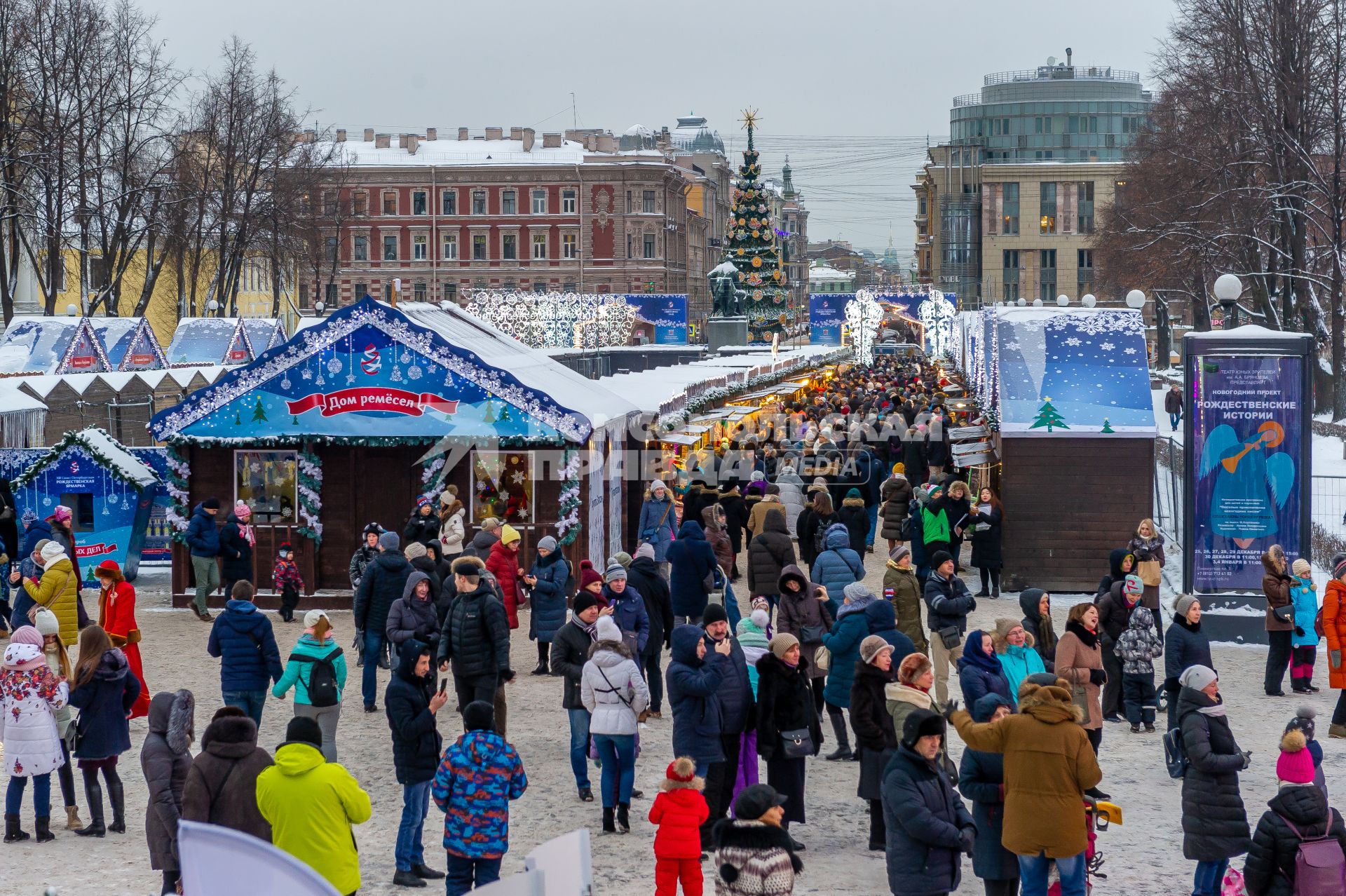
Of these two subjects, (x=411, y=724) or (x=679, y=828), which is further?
(x=411, y=724)

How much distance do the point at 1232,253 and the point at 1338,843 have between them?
36027mm

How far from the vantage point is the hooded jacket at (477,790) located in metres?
7.73

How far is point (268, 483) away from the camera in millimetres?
18281

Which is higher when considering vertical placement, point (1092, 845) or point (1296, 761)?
point (1296, 761)

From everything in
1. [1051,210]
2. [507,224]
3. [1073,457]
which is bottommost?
[1073,457]

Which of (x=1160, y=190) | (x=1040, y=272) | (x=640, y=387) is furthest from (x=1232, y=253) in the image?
(x=1040, y=272)

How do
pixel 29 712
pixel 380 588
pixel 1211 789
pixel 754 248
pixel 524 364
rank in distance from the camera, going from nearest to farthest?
pixel 1211 789 < pixel 29 712 < pixel 380 588 < pixel 524 364 < pixel 754 248

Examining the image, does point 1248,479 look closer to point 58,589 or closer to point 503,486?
point 503,486

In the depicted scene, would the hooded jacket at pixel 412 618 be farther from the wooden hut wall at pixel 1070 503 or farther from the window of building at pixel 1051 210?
the window of building at pixel 1051 210

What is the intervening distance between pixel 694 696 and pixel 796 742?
2.08 ft

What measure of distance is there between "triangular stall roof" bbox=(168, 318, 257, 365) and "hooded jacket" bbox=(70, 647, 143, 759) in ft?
104

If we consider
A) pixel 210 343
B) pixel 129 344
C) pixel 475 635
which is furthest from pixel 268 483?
pixel 210 343

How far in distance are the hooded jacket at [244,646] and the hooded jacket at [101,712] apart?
3.55 feet

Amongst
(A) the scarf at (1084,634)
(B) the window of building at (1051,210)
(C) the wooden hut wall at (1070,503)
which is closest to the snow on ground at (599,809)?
(A) the scarf at (1084,634)
